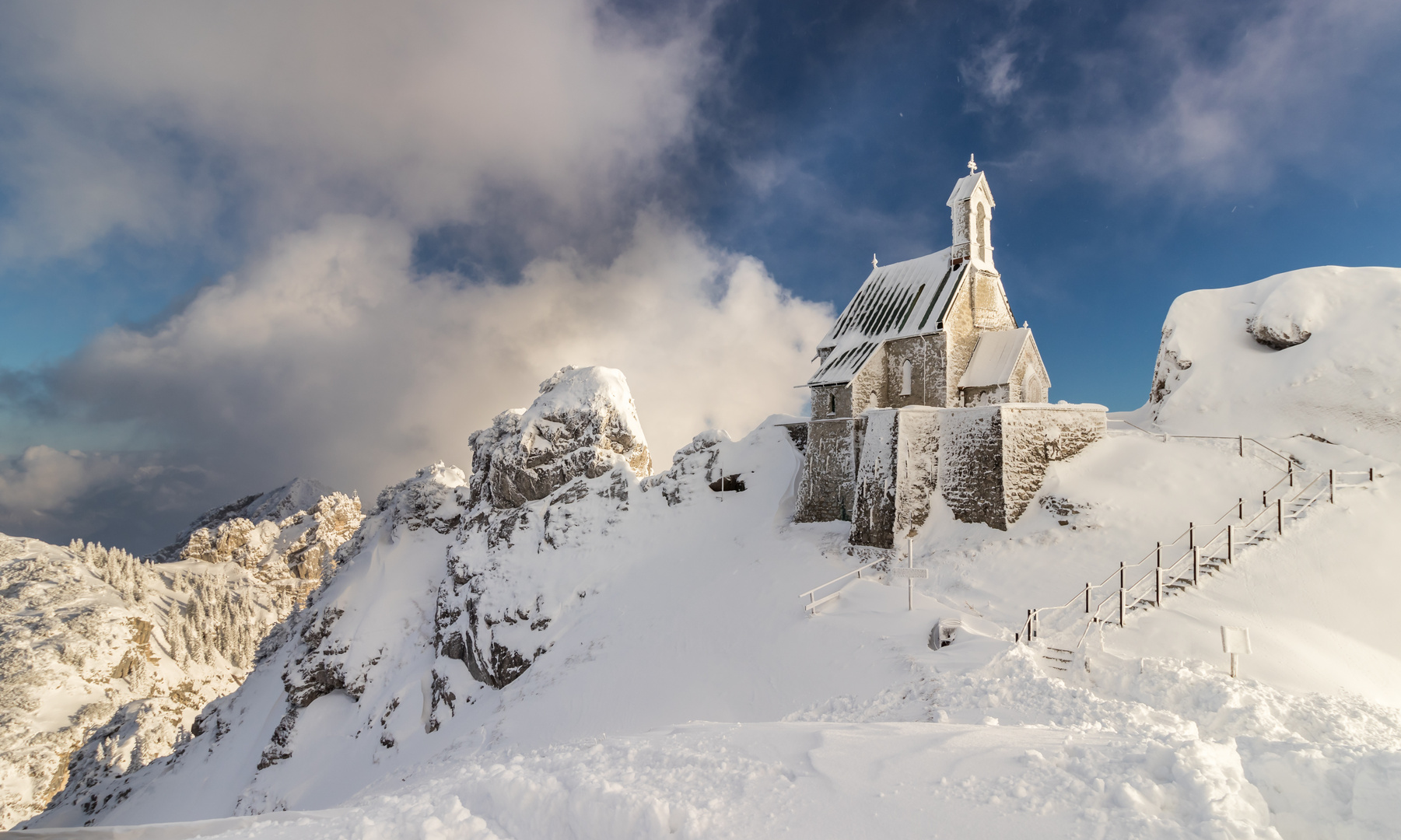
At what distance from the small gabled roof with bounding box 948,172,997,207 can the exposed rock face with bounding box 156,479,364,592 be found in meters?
120

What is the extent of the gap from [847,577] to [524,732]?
12840mm

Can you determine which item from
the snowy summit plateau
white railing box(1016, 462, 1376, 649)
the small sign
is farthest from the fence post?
the small sign

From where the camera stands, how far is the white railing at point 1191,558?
1523 centimetres

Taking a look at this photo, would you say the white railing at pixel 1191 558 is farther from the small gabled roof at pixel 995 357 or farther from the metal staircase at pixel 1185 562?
the small gabled roof at pixel 995 357

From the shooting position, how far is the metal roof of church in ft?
97.4

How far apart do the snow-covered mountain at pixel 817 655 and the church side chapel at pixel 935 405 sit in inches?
41.5

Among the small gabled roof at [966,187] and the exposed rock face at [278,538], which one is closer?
the small gabled roof at [966,187]

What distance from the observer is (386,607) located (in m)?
38.3

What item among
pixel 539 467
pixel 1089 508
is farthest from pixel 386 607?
pixel 1089 508

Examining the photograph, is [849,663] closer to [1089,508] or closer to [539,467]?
[1089,508]

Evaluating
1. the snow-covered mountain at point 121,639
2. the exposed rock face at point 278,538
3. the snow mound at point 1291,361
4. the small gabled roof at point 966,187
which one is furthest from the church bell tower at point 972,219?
the exposed rock face at point 278,538

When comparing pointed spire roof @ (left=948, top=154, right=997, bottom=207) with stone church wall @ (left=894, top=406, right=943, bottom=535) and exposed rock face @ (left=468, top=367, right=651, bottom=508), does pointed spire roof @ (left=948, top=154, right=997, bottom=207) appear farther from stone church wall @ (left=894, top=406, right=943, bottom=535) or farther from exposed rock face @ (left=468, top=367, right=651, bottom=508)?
exposed rock face @ (left=468, top=367, right=651, bottom=508)

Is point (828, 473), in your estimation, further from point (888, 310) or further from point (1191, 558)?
point (1191, 558)

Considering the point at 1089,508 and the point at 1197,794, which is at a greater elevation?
the point at 1089,508
